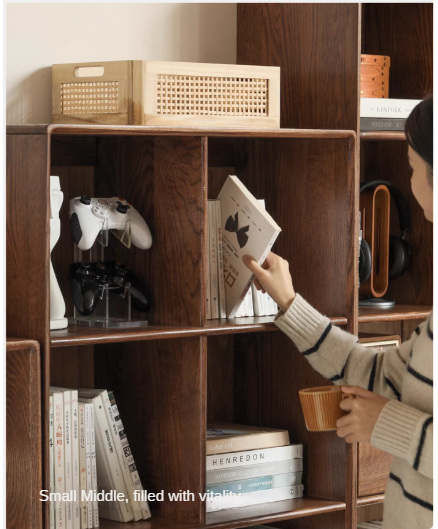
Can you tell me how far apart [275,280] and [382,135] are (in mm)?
466

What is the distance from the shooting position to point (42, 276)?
64.8 inches

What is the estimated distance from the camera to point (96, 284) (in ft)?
6.28

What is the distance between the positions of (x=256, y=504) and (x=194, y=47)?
1.14m

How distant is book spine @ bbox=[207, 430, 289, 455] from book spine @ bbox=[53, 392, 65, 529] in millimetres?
360

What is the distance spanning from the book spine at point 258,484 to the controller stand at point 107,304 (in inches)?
16.4

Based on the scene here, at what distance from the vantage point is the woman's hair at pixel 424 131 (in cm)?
152

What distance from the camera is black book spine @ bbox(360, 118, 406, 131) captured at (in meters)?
2.14

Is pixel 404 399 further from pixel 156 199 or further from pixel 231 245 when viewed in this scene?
pixel 156 199

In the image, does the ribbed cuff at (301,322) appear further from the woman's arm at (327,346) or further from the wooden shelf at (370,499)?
the wooden shelf at (370,499)

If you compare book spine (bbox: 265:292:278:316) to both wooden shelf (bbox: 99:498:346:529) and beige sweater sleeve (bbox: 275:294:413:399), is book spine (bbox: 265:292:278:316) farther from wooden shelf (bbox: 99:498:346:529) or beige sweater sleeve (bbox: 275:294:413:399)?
wooden shelf (bbox: 99:498:346:529)

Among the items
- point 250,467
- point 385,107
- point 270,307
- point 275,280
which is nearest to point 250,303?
point 270,307

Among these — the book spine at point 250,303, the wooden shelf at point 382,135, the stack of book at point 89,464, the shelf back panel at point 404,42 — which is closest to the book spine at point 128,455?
the stack of book at point 89,464

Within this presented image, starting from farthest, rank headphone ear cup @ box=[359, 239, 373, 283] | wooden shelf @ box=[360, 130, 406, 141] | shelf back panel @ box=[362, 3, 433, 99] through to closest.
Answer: shelf back panel @ box=[362, 3, 433, 99], headphone ear cup @ box=[359, 239, 373, 283], wooden shelf @ box=[360, 130, 406, 141]

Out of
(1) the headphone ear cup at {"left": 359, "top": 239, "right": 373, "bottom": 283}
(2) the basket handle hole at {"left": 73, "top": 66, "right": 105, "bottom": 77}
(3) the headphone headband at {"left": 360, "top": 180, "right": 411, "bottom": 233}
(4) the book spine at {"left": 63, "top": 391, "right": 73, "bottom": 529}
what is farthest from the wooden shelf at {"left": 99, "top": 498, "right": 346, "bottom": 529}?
(2) the basket handle hole at {"left": 73, "top": 66, "right": 105, "bottom": 77}
